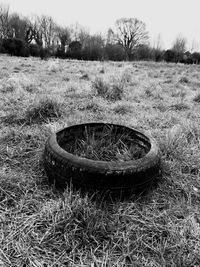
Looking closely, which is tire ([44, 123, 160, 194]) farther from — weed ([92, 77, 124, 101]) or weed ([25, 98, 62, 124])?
weed ([92, 77, 124, 101])

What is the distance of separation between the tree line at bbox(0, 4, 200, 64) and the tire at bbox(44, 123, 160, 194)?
1923cm

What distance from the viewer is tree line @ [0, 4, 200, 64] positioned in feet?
69.7

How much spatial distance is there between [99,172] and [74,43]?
27382mm

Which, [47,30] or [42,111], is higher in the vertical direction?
[47,30]

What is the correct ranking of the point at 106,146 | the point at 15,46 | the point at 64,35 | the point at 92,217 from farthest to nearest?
the point at 64,35, the point at 15,46, the point at 106,146, the point at 92,217

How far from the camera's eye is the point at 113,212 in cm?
149

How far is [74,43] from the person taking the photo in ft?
84.8

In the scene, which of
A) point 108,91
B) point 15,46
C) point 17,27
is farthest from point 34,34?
point 108,91

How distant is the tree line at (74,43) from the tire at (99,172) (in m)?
19.2

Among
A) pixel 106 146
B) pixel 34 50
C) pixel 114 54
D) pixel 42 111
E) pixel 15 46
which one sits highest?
pixel 114 54

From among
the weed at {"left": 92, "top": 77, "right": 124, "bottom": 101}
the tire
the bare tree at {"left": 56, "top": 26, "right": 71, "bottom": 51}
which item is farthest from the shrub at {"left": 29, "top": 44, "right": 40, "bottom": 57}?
the tire

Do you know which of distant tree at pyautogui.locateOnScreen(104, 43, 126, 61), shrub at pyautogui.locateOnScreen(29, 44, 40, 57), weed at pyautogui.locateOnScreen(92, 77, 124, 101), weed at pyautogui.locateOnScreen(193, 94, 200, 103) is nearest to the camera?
weed at pyautogui.locateOnScreen(92, 77, 124, 101)

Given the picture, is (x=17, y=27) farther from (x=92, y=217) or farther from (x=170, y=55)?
(x=92, y=217)

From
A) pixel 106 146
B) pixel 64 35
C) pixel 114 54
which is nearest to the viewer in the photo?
pixel 106 146
